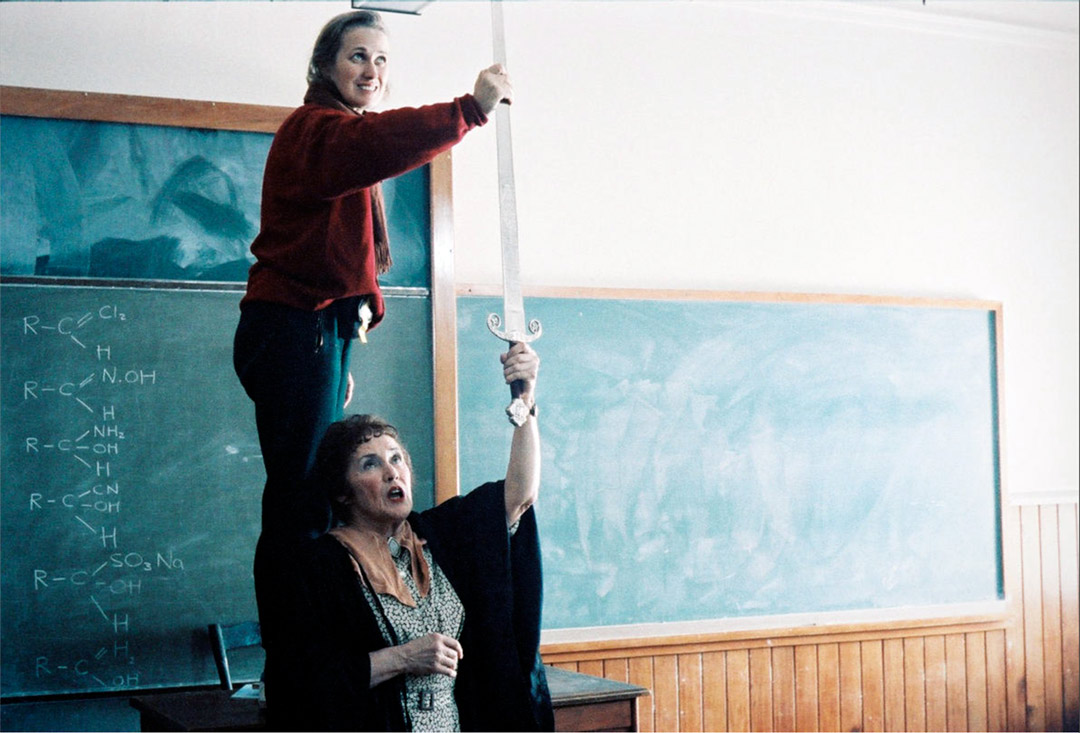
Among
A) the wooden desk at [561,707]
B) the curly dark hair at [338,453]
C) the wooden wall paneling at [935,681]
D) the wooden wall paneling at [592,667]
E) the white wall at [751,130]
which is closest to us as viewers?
the curly dark hair at [338,453]

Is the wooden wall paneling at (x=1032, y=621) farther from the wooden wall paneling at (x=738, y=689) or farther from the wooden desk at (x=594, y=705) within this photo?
the wooden desk at (x=594, y=705)

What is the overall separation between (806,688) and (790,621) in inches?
8.3

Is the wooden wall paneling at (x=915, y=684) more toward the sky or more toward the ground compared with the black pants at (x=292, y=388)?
more toward the ground

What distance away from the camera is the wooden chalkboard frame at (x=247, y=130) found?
3.05 metres

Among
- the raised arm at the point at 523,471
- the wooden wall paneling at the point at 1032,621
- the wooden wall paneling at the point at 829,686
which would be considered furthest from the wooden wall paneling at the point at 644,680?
the raised arm at the point at 523,471

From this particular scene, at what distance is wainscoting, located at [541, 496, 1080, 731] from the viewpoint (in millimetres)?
3605

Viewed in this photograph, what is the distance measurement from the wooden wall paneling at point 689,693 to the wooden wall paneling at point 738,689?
0.10 m

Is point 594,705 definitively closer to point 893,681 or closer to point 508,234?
point 508,234

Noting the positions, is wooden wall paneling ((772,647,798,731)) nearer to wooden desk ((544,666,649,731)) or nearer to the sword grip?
wooden desk ((544,666,649,731))

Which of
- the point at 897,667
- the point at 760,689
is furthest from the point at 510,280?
the point at 897,667

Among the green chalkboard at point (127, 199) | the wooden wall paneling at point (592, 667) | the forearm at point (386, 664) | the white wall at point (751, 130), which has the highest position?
the white wall at point (751, 130)

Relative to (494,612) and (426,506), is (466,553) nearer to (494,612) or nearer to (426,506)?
(494,612)

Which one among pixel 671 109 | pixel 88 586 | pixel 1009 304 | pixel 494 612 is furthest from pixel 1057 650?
pixel 88 586

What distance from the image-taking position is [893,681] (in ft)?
12.8
